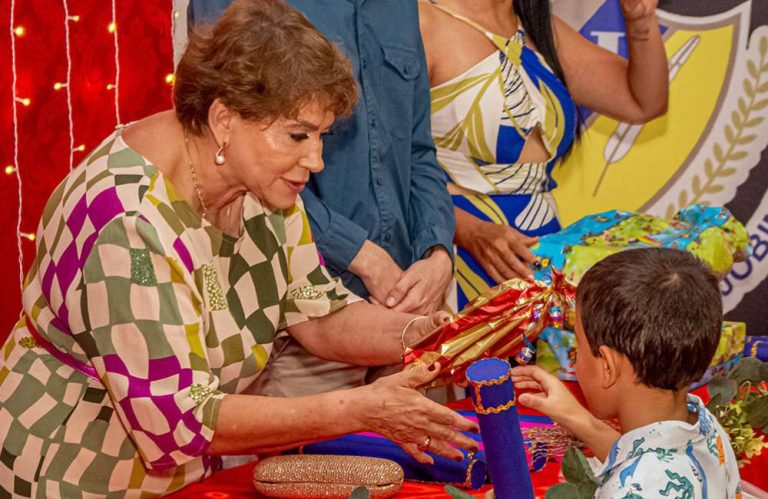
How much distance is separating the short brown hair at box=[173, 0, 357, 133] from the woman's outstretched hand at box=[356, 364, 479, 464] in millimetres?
518

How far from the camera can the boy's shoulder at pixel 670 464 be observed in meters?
1.51

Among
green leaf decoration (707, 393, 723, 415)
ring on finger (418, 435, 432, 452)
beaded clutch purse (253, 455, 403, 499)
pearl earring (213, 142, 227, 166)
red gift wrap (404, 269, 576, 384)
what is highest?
pearl earring (213, 142, 227, 166)

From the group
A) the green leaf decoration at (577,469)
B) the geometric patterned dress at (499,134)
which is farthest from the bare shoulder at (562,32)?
the green leaf decoration at (577,469)

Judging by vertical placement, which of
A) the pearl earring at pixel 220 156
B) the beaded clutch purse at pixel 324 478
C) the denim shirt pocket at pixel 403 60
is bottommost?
the beaded clutch purse at pixel 324 478

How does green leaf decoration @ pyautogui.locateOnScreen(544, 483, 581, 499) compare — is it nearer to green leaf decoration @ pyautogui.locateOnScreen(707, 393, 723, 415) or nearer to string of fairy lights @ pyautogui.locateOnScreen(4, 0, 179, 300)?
green leaf decoration @ pyautogui.locateOnScreen(707, 393, 723, 415)

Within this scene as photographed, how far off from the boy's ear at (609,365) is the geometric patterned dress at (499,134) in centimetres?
137

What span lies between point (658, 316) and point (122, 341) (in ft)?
2.82

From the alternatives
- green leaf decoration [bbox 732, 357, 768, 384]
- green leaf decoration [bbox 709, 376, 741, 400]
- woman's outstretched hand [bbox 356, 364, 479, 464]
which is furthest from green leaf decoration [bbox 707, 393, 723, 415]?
woman's outstretched hand [bbox 356, 364, 479, 464]

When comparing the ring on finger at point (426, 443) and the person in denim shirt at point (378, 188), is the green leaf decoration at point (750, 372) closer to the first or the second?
the ring on finger at point (426, 443)

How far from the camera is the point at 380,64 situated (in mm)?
2668

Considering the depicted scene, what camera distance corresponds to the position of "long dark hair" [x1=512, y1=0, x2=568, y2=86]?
10.5 ft

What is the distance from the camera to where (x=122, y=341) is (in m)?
1.75

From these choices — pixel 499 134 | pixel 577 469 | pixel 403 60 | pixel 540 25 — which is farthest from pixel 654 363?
pixel 540 25

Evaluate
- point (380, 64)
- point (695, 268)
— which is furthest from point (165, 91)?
point (695, 268)
